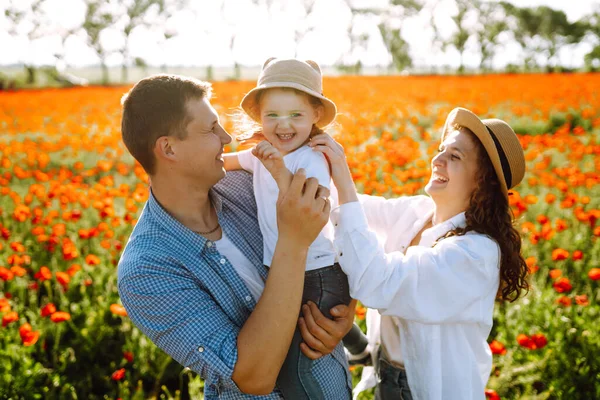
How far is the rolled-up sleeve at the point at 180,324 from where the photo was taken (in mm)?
1711

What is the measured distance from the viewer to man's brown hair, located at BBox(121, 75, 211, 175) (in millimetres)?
1987

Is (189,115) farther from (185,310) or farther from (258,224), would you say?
(185,310)

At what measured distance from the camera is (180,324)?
5.67ft

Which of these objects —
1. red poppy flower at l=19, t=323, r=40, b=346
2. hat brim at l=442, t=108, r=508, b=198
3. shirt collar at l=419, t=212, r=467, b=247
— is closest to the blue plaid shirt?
shirt collar at l=419, t=212, r=467, b=247

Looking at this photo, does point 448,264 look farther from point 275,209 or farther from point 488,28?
point 488,28

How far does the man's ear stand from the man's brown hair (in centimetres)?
2

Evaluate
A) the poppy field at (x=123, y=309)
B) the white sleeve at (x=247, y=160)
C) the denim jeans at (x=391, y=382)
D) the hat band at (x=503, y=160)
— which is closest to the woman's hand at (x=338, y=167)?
the white sleeve at (x=247, y=160)

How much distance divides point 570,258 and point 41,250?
491 centimetres

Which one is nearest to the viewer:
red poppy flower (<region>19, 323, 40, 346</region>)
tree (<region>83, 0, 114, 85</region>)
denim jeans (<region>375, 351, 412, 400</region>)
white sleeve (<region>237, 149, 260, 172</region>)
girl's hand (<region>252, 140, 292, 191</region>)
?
girl's hand (<region>252, 140, 292, 191</region>)

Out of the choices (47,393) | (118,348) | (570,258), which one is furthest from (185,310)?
(570,258)

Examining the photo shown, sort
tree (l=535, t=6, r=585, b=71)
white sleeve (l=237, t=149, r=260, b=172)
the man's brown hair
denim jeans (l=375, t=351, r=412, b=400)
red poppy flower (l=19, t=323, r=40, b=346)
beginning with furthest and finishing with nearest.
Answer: tree (l=535, t=6, r=585, b=71)
red poppy flower (l=19, t=323, r=40, b=346)
white sleeve (l=237, t=149, r=260, b=172)
denim jeans (l=375, t=351, r=412, b=400)
the man's brown hair

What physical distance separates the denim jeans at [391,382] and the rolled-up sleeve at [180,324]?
87 cm

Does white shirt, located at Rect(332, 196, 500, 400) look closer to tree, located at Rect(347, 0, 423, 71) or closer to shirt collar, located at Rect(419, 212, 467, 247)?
shirt collar, located at Rect(419, 212, 467, 247)

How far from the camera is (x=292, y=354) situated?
76.0 inches
